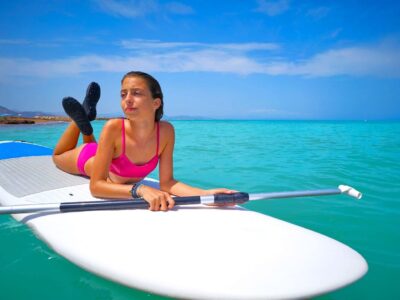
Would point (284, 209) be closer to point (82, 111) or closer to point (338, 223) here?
point (338, 223)

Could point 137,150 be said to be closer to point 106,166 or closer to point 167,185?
point 106,166

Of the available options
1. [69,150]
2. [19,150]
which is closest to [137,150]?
[69,150]

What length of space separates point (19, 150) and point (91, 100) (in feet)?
6.59

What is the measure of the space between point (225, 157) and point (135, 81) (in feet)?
16.5

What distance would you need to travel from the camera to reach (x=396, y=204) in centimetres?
334

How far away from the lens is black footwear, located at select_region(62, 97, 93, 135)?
9.59ft

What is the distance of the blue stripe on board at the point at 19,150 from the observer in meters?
4.30

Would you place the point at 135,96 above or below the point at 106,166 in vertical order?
above

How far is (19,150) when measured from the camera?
15.0 ft

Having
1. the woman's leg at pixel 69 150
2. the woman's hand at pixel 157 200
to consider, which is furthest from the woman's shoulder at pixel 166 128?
the woman's leg at pixel 69 150

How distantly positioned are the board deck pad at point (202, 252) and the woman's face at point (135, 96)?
718 mm

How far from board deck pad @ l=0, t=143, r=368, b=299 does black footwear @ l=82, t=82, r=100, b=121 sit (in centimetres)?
170

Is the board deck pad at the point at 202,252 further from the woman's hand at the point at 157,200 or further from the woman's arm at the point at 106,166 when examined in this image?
the woman's arm at the point at 106,166

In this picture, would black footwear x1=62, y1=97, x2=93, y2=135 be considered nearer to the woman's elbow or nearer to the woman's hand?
the woman's elbow
